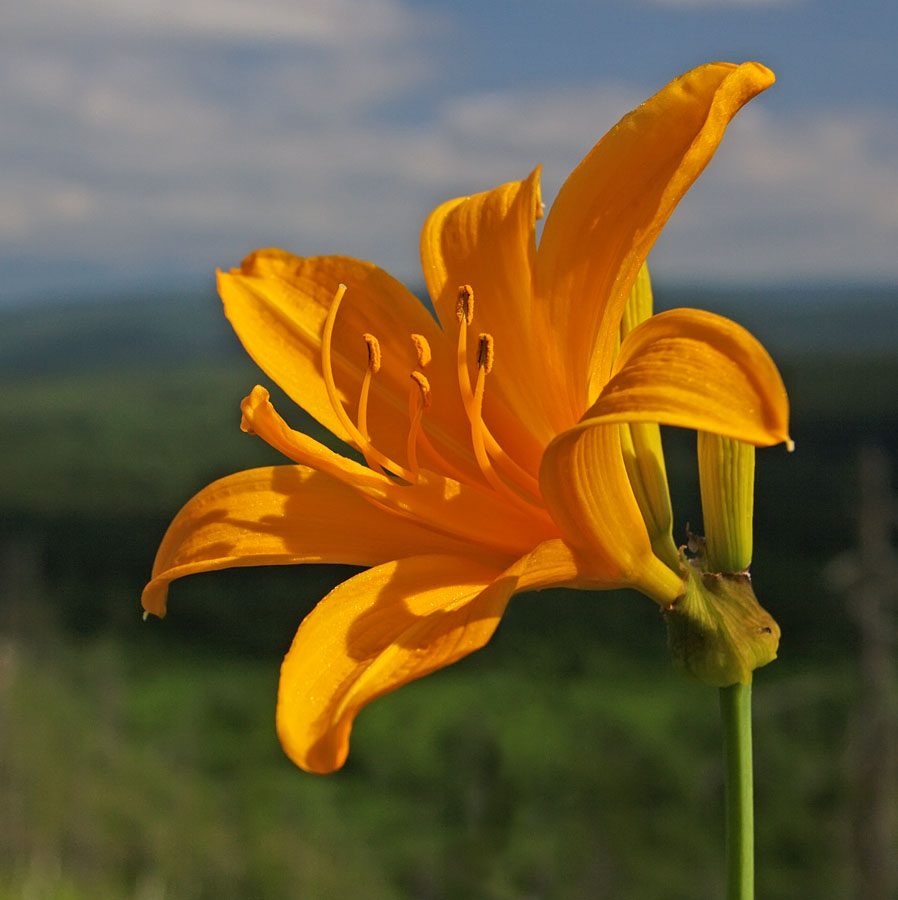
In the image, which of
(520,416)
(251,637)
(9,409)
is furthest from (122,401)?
(520,416)

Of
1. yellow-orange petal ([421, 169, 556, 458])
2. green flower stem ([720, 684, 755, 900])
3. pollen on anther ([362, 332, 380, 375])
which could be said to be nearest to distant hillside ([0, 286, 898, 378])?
yellow-orange petal ([421, 169, 556, 458])

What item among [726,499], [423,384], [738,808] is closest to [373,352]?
[423,384]

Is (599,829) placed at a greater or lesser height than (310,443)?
lesser

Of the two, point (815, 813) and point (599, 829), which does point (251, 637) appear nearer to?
point (599, 829)

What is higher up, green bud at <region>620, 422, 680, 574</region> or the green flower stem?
green bud at <region>620, 422, 680, 574</region>

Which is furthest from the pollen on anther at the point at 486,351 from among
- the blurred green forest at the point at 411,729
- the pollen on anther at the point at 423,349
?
the blurred green forest at the point at 411,729

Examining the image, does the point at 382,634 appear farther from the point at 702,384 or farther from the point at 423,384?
the point at 702,384

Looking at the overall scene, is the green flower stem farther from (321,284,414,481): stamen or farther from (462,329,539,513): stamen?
(321,284,414,481): stamen

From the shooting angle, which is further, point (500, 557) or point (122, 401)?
point (122, 401)
